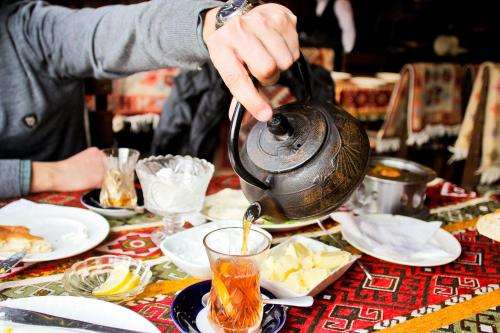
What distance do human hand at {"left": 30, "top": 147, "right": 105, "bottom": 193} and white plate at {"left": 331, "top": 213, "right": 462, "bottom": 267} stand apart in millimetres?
721

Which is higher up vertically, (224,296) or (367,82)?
(224,296)

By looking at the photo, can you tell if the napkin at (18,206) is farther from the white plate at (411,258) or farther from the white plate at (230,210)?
the white plate at (411,258)

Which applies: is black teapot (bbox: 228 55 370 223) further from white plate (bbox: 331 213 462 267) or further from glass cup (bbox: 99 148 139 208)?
glass cup (bbox: 99 148 139 208)

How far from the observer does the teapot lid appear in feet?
2.60

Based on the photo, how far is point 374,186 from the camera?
1.32m

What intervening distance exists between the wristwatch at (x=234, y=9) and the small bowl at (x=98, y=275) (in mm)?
525

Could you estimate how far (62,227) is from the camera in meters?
1.14

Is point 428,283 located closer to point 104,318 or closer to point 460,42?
point 104,318

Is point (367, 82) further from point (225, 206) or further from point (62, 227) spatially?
point (62, 227)

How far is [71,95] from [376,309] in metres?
1.43

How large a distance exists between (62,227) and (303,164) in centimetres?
66

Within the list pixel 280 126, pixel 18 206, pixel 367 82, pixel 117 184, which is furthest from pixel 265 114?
pixel 367 82

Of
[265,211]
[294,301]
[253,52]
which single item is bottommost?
[294,301]

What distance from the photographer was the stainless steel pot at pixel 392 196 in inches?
51.1
